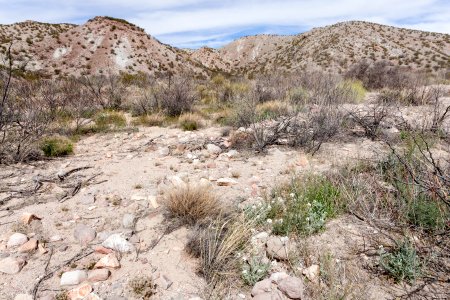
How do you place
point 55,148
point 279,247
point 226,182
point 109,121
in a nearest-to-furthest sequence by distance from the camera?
1. point 279,247
2. point 226,182
3. point 55,148
4. point 109,121

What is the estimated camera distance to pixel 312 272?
2.30 m

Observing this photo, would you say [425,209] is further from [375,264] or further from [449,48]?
[449,48]

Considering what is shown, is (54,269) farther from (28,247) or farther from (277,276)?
(277,276)

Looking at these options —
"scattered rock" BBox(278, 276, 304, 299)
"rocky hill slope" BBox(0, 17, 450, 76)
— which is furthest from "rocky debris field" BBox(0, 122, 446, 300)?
"rocky hill slope" BBox(0, 17, 450, 76)

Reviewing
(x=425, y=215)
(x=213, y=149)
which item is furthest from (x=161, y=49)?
(x=425, y=215)

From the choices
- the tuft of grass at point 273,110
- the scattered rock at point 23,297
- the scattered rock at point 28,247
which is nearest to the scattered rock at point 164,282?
the scattered rock at point 23,297

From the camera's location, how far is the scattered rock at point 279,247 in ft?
8.21

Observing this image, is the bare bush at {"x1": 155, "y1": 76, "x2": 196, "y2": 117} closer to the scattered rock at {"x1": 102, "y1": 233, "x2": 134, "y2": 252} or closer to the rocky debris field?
the rocky debris field

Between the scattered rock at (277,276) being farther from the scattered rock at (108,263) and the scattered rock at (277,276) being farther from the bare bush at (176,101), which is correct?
the bare bush at (176,101)

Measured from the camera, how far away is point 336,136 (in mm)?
5590

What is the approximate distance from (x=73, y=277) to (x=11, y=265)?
20.5 inches

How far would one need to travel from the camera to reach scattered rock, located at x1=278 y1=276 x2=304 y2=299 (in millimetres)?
2121

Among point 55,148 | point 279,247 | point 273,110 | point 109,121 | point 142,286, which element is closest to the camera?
point 142,286

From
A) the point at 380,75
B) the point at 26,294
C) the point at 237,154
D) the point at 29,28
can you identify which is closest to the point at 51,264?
the point at 26,294
